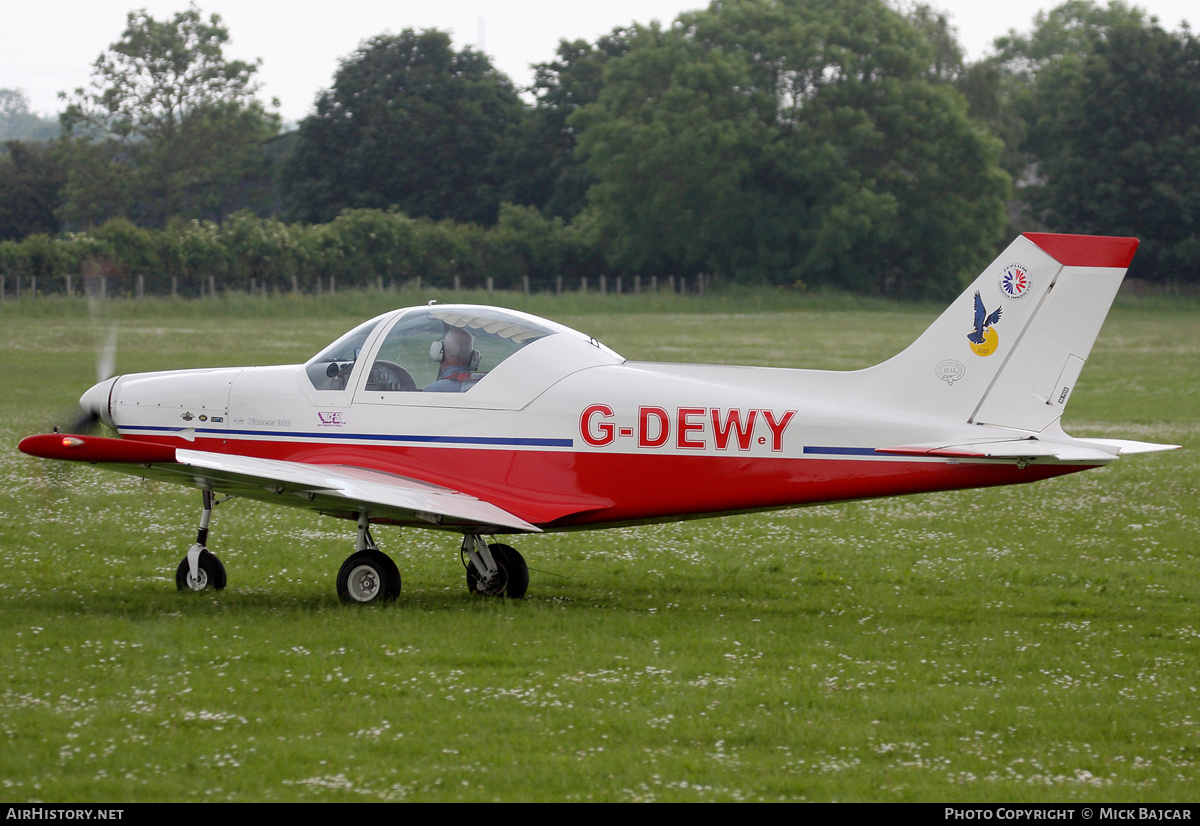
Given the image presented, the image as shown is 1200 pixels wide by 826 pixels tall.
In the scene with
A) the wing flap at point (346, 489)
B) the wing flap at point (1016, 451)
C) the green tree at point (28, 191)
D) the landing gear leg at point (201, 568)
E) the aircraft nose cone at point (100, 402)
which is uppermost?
the green tree at point (28, 191)

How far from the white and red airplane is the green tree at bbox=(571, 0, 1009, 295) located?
68026mm

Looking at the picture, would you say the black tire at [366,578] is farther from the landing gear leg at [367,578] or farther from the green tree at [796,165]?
the green tree at [796,165]

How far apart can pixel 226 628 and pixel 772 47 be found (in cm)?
7679

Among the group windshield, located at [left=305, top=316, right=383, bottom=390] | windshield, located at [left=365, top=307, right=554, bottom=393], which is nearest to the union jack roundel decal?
windshield, located at [left=365, top=307, right=554, bottom=393]

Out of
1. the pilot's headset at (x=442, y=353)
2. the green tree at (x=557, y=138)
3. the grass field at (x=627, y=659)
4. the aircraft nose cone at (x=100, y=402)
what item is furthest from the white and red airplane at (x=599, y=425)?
the green tree at (x=557, y=138)

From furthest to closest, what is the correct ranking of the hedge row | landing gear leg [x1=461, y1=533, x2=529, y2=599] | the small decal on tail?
the hedge row < landing gear leg [x1=461, y1=533, x2=529, y2=599] < the small decal on tail

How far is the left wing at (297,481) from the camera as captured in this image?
25.6 ft

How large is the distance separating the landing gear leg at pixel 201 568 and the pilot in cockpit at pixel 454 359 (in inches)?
75.7

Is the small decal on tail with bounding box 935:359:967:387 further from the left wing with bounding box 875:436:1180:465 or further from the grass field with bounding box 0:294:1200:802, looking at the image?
the grass field with bounding box 0:294:1200:802

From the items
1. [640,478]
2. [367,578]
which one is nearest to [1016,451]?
[640,478]

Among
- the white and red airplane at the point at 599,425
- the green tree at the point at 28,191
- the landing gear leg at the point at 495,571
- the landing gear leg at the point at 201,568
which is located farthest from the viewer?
the green tree at the point at 28,191

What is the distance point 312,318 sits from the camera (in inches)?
1900

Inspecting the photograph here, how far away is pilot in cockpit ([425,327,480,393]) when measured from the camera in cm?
902
